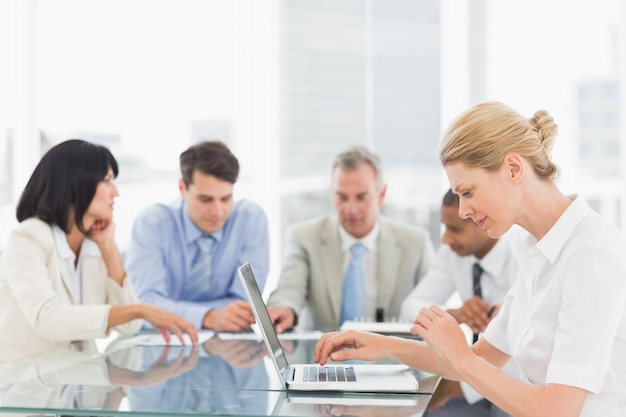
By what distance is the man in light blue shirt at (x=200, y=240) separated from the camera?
3.28 metres

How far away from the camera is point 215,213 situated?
10.8ft

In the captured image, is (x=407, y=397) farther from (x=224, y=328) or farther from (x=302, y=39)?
(x=302, y=39)

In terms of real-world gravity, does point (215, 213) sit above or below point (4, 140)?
below

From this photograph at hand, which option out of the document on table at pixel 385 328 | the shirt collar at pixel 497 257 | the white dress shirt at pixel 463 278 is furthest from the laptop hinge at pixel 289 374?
the shirt collar at pixel 497 257

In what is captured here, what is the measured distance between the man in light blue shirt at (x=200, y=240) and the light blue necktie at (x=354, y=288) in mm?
383

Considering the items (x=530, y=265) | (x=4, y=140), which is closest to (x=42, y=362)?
(x=530, y=265)

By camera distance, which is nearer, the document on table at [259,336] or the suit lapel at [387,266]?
the document on table at [259,336]

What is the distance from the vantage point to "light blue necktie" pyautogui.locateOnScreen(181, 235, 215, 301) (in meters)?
3.40

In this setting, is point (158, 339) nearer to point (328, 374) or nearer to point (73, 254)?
point (73, 254)

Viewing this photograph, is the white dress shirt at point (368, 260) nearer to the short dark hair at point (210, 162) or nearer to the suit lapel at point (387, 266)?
the suit lapel at point (387, 266)

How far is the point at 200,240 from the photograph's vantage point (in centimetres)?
342

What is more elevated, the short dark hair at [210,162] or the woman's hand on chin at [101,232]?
the short dark hair at [210,162]

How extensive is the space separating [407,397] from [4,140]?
12.3ft

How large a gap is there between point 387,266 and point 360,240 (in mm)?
176
